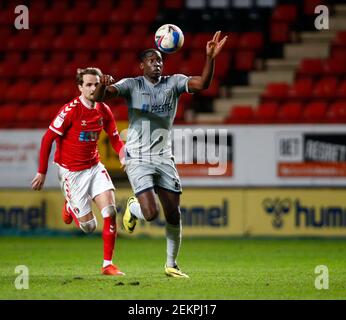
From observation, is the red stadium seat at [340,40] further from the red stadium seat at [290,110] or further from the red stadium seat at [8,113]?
the red stadium seat at [8,113]

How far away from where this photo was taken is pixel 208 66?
9430 millimetres

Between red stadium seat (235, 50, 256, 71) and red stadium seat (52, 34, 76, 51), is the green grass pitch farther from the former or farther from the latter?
red stadium seat (52, 34, 76, 51)

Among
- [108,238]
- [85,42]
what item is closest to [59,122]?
[108,238]

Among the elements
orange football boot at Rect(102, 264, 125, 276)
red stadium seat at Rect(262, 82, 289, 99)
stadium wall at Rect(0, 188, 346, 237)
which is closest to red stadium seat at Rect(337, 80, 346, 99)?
red stadium seat at Rect(262, 82, 289, 99)

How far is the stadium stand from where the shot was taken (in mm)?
18797

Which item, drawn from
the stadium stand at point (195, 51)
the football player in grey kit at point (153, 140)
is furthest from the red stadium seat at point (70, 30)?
the football player in grey kit at point (153, 140)

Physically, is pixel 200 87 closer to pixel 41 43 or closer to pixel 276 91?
pixel 276 91

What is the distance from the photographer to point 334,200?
16406 millimetres

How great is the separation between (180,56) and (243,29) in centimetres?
162

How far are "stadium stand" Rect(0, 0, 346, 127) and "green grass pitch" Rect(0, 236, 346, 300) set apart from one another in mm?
A: 3244

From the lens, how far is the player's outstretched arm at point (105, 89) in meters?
9.60

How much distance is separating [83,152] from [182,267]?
6.39 feet
